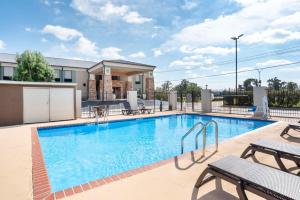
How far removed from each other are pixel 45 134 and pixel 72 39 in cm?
1209

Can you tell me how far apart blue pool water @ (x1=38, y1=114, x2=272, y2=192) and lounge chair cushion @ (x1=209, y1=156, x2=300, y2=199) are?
341 centimetres

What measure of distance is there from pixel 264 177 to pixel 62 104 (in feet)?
39.4

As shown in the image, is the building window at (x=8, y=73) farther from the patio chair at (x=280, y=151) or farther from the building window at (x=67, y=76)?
the patio chair at (x=280, y=151)

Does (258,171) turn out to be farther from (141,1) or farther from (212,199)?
(141,1)

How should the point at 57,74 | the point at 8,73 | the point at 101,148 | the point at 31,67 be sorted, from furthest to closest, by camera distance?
the point at 57,74 < the point at 8,73 < the point at 31,67 < the point at 101,148

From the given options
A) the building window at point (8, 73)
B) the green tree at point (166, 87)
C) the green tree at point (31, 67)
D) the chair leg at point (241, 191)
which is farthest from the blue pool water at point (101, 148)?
the green tree at point (166, 87)

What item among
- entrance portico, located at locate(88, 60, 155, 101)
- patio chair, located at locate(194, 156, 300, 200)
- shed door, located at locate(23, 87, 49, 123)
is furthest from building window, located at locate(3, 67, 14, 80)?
patio chair, located at locate(194, 156, 300, 200)

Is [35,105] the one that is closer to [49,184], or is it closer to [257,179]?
[49,184]

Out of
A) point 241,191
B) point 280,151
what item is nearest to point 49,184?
point 241,191

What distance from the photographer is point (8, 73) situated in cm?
2325

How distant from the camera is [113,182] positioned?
3271mm

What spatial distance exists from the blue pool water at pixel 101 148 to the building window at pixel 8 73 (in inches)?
758

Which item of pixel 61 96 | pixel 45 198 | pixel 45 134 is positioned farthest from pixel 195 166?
pixel 61 96

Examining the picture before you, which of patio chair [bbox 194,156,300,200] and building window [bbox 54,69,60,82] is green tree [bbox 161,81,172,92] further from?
patio chair [bbox 194,156,300,200]
